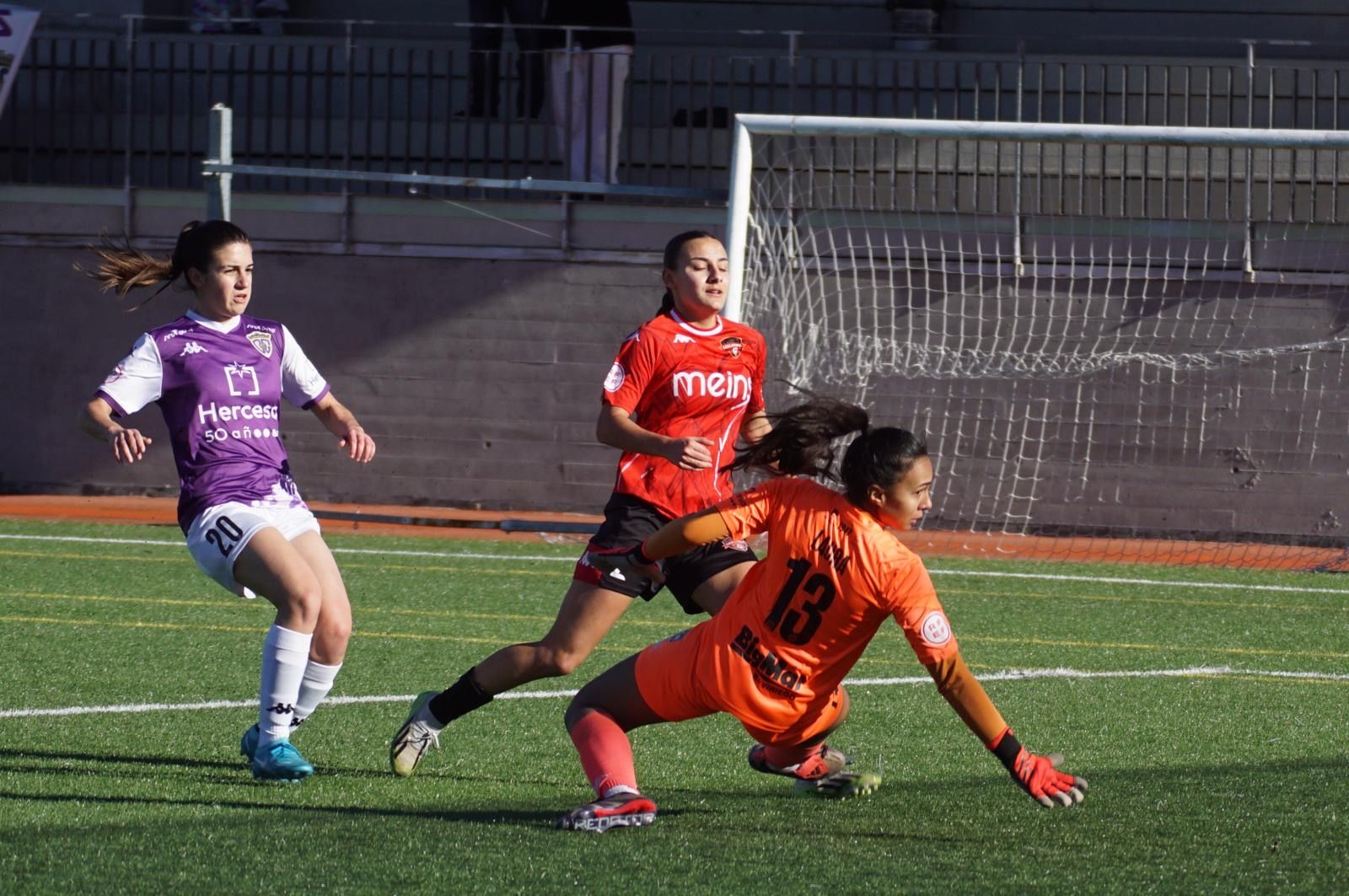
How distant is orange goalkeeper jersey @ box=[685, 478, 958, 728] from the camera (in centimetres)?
431

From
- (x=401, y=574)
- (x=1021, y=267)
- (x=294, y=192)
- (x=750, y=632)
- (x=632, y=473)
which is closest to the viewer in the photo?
(x=750, y=632)

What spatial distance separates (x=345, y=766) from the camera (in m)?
5.53

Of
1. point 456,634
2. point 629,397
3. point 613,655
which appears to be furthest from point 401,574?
point 629,397

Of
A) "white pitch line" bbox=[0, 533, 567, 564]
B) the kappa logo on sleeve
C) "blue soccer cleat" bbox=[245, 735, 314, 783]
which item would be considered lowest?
"white pitch line" bbox=[0, 533, 567, 564]

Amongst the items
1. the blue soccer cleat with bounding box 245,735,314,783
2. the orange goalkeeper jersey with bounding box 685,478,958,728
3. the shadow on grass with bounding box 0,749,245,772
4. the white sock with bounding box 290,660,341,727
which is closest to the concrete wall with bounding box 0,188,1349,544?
the white sock with bounding box 290,660,341,727

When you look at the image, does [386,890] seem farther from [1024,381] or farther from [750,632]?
[1024,381]

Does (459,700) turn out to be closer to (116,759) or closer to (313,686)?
(313,686)

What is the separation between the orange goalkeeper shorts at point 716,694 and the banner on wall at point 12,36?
1180 cm

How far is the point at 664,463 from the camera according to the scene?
5418 mm

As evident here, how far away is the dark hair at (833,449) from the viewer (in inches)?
171

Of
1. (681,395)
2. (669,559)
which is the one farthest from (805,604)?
(681,395)

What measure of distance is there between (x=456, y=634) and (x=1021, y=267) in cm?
666

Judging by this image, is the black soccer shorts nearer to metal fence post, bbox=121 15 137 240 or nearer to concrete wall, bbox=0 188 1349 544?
concrete wall, bbox=0 188 1349 544

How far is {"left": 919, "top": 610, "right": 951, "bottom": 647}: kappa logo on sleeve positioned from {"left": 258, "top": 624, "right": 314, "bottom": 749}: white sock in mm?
2061
